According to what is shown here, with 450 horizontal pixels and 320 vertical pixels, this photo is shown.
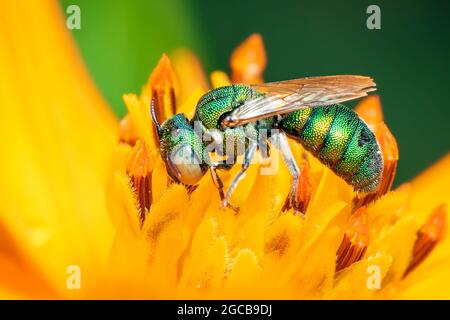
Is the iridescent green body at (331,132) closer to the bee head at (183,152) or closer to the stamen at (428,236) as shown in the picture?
the bee head at (183,152)

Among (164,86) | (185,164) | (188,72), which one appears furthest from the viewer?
(188,72)

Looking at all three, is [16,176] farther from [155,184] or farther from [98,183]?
[155,184]

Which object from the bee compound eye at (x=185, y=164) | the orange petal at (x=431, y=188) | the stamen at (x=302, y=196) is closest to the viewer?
the bee compound eye at (x=185, y=164)

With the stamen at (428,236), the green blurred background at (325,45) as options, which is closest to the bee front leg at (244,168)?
the stamen at (428,236)

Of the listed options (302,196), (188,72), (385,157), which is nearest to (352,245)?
(302,196)

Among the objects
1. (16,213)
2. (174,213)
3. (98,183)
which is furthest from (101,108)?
(174,213)

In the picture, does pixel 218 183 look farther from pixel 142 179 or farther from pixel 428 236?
pixel 428 236
